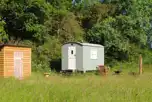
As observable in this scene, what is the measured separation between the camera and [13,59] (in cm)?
2122

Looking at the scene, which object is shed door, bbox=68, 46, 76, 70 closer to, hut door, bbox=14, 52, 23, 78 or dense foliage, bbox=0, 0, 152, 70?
dense foliage, bbox=0, 0, 152, 70

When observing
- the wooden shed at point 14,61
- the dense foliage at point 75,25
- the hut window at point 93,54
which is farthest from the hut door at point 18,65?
the hut window at point 93,54

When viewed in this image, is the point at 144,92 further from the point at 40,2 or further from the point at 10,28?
the point at 10,28

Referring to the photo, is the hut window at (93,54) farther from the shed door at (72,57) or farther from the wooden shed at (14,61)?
the wooden shed at (14,61)

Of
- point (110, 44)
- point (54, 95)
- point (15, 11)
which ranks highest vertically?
point (15, 11)

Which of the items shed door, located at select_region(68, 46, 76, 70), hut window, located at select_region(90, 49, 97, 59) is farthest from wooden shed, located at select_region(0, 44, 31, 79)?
hut window, located at select_region(90, 49, 97, 59)

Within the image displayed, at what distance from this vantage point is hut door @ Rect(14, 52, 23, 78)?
837 inches

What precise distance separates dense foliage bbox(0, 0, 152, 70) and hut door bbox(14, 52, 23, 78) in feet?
17.8

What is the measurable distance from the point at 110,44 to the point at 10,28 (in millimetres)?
8793

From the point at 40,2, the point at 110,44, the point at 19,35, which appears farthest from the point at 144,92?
the point at 110,44

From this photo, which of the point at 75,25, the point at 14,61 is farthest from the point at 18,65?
the point at 75,25

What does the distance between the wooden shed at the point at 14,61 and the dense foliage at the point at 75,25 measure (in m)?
4.83

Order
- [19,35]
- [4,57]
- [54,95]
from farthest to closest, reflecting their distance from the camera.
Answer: [19,35]
[4,57]
[54,95]

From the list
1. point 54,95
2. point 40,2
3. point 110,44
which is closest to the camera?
point 54,95
